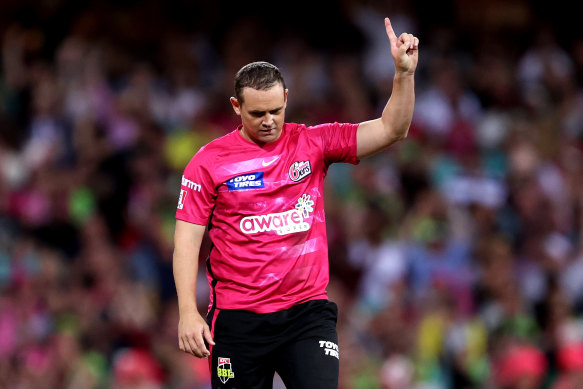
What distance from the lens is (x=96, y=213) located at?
12164 millimetres

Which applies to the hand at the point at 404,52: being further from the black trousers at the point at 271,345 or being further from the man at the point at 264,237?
the black trousers at the point at 271,345

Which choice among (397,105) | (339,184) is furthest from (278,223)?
(339,184)

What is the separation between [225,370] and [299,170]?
46.9 inches

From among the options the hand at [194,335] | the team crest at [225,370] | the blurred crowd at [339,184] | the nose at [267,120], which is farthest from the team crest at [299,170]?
the blurred crowd at [339,184]

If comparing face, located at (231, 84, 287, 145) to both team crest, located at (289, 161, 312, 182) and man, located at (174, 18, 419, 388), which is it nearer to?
man, located at (174, 18, 419, 388)

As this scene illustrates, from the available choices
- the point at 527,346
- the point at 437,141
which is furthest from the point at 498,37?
the point at 527,346

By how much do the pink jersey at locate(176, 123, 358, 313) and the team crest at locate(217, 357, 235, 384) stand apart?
0.30m

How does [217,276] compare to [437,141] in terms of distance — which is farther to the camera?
[437,141]

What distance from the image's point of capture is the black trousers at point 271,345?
5.54 metres

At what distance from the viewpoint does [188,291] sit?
5.57m

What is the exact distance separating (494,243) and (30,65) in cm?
661

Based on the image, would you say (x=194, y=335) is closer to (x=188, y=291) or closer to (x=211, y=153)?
(x=188, y=291)

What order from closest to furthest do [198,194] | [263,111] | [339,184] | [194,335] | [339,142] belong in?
1. [194,335]
2. [263,111]
3. [198,194]
4. [339,142]
5. [339,184]

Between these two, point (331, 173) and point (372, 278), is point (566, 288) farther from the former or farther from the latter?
point (331, 173)
